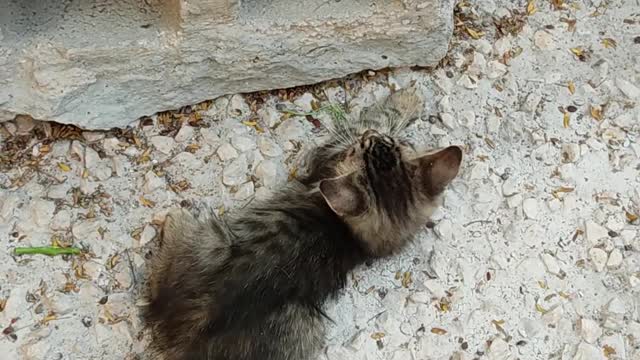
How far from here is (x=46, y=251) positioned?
2.31 metres

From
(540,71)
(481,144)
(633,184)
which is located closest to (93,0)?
(481,144)

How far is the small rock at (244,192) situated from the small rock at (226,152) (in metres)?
0.09

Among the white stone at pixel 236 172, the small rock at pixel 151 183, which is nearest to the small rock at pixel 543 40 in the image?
the white stone at pixel 236 172

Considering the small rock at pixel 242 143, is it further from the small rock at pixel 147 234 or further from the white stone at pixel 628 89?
the white stone at pixel 628 89

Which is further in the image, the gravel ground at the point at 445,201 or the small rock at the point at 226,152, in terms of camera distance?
the small rock at the point at 226,152

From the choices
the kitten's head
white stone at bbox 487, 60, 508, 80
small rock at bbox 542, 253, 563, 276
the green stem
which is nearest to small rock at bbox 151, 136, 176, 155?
the green stem

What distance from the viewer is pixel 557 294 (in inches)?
95.4

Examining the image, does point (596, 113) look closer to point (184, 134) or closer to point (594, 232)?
point (594, 232)

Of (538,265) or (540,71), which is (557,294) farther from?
(540,71)

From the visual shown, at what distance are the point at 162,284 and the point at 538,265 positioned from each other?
41.0 inches

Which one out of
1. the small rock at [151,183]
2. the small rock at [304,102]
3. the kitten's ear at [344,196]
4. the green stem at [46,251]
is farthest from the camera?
the small rock at [304,102]

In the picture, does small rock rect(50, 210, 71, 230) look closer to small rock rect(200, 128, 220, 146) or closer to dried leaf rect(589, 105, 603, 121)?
small rock rect(200, 128, 220, 146)

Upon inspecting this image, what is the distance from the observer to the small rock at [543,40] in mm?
2664

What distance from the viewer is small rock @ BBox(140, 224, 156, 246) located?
7.76ft
